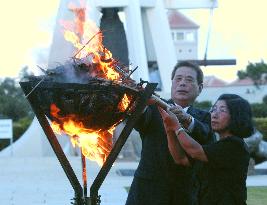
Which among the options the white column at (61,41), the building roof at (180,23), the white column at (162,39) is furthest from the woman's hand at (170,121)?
the building roof at (180,23)

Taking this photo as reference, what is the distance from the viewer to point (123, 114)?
4246mm

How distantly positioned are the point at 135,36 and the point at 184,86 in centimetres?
1910

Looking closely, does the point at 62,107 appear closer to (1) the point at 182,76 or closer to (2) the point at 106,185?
(1) the point at 182,76

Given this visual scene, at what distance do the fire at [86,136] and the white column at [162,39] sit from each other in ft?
64.6

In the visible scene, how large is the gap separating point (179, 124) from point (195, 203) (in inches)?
20.1

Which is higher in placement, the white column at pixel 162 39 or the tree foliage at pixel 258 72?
the white column at pixel 162 39

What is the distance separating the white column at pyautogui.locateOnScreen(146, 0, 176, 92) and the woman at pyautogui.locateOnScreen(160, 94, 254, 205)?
780 inches

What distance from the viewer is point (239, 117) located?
14.2 feet

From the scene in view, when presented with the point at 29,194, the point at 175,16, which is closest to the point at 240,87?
the point at 175,16

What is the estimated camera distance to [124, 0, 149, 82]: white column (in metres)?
22.9

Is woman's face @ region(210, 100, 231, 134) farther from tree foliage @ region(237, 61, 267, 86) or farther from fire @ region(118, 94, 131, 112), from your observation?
tree foliage @ region(237, 61, 267, 86)

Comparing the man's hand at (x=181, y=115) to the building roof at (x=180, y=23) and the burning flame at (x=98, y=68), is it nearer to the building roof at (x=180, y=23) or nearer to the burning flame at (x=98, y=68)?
the burning flame at (x=98, y=68)

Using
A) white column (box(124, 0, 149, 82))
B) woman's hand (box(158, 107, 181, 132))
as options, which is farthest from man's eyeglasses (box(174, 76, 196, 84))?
white column (box(124, 0, 149, 82))

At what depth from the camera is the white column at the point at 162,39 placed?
24.3m
